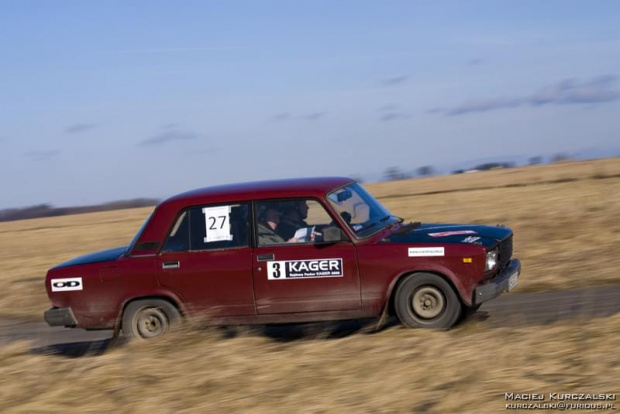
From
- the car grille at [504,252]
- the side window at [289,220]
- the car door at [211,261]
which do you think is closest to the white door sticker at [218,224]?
the car door at [211,261]

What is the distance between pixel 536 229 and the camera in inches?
634

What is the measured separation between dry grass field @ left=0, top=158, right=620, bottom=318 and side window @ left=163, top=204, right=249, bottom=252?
411 cm

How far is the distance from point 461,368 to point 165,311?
3.91m

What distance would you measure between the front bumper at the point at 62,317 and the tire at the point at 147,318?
0.59m

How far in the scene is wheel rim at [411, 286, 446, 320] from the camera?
8.58m

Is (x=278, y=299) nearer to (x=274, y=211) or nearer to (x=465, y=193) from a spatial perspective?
(x=274, y=211)

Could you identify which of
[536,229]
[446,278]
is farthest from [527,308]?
[536,229]

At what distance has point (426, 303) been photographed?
8609 mm

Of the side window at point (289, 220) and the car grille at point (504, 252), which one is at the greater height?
the side window at point (289, 220)

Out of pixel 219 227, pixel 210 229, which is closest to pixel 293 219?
pixel 219 227

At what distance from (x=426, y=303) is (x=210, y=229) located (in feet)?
7.85

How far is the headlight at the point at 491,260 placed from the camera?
8579mm

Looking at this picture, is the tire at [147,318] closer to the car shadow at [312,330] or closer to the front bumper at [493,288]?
the car shadow at [312,330]

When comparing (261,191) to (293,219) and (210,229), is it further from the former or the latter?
(210,229)
